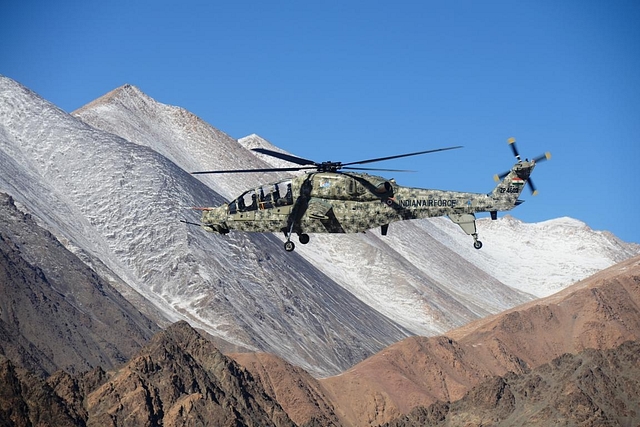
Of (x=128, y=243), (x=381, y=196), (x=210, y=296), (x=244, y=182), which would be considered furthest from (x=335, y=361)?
(x=381, y=196)

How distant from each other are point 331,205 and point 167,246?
3416 inches

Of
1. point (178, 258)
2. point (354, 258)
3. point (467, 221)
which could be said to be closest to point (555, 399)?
point (467, 221)

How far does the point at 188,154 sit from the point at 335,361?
71026 millimetres

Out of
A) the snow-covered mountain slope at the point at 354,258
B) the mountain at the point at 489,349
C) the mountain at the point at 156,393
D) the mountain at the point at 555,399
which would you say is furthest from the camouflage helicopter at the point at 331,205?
the snow-covered mountain slope at the point at 354,258

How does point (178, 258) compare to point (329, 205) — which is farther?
point (178, 258)

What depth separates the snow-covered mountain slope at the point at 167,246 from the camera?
128 meters

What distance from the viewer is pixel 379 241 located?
641ft

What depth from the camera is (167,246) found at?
442 ft

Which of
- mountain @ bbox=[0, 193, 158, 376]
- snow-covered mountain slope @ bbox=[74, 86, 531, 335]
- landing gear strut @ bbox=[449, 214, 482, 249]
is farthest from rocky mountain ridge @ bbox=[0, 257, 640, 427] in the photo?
snow-covered mountain slope @ bbox=[74, 86, 531, 335]

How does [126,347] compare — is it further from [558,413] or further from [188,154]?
[188,154]

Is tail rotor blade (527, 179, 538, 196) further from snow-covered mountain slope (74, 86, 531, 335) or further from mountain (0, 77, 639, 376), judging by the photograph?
snow-covered mountain slope (74, 86, 531, 335)

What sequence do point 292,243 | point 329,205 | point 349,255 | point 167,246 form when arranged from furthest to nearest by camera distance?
point 349,255 < point 167,246 < point 329,205 < point 292,243

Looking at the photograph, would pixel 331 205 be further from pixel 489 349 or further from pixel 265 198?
pixel 489 349

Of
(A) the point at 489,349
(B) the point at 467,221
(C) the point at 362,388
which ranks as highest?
(B) the point at 467,221
